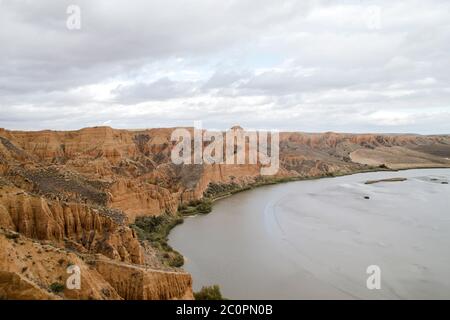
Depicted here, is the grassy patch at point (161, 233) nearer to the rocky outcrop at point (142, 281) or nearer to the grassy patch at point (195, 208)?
the grassy patch at point (195, 208)

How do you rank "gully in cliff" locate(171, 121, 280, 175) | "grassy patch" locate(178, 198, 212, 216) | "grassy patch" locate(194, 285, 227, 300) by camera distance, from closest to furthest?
1. "grassy patch" locate(194, 285, 227, 300)
2. "grassy patch" locate(178, 198, 212, 216)
3. "gully in cliff" locate(171, 121, 280, 175)

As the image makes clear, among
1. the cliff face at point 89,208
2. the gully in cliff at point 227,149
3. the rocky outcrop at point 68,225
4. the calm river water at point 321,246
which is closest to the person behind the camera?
the cliff face at point 89,208

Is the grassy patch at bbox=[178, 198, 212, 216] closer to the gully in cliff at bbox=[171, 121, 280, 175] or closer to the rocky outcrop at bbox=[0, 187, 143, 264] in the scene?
the gully in cliff at bbox=[171, 121, 280, 175]

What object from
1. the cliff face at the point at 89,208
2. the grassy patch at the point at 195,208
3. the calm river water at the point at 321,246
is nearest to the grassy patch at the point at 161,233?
the calm river water at the point at 321,246

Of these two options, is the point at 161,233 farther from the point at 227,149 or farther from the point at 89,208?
the point at 227,149

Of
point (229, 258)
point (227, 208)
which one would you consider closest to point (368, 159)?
point (227, 208)

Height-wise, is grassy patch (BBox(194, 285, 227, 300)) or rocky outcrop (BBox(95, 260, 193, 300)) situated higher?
rocky outcrop (BBox(95, 260, 193, 300))

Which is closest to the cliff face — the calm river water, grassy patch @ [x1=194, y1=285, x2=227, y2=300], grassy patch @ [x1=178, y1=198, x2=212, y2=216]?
grassy patch @ [x1=178, y1=198, x2=212, y2=216]
